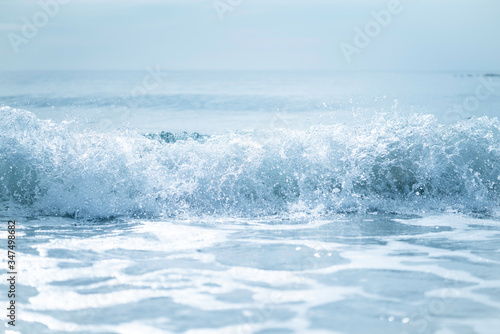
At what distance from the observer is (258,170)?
849 centimetres

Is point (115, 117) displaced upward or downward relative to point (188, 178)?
upward

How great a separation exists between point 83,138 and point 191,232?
3.18 m

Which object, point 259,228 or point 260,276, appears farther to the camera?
point 259,228

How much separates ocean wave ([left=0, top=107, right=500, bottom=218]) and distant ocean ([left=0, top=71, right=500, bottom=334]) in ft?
0.08

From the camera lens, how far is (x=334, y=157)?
28.5 ft

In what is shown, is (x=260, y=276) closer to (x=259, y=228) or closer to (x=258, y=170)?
(x=259, y=228)

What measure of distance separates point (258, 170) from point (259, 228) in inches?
76.3

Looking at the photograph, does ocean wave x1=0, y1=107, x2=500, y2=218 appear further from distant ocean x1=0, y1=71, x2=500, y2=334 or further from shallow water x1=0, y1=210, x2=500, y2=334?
shallow water x1=0, y1=210, x2=500, y2=334

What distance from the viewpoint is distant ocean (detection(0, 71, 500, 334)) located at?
4062 millimetres

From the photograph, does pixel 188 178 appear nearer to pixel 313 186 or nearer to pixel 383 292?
pixel 313 186

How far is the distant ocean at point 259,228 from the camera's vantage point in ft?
13.3

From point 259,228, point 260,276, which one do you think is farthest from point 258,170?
point 260,276

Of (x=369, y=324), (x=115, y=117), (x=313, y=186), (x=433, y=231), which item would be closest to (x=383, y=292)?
(x=369, y=324)

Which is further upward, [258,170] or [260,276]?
[258,170]
